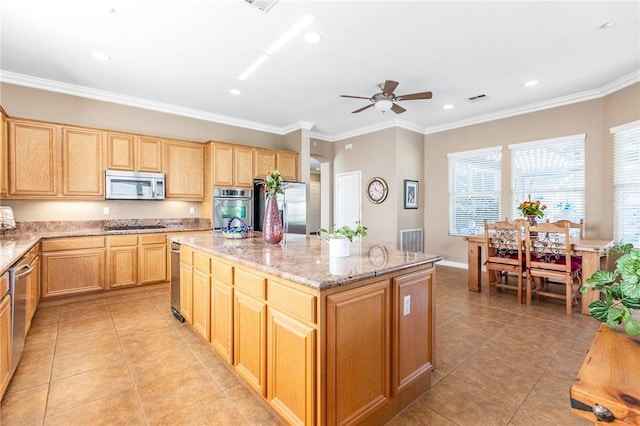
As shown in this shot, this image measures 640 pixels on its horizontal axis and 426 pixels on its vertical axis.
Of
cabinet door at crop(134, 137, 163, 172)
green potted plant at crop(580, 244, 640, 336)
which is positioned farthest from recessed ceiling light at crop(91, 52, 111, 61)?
green potted plant at crop(580, 244, 640, 336)

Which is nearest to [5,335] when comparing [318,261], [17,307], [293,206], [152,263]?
[17,307]

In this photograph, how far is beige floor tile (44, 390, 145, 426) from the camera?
68.6 inches

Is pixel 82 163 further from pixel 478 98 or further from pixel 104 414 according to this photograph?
pixel 478 98

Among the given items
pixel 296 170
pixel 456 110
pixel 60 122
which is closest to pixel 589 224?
pixel 456 110

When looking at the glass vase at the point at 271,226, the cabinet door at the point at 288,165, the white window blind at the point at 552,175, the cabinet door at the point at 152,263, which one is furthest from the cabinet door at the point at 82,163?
the white window blind at the point at 552,175

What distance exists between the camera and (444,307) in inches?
145

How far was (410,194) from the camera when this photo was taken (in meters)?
6.15

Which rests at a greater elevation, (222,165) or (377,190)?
(222,165)

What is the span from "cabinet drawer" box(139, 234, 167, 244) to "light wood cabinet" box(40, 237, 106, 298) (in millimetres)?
456

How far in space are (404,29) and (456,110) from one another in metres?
2.80

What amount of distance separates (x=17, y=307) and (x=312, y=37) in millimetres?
3308

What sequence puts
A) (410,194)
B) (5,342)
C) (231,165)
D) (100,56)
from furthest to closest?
(410,194), (231,165), (100,56), (5,342)

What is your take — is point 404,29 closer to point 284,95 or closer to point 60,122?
point 284,95

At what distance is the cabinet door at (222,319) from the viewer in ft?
6.97
